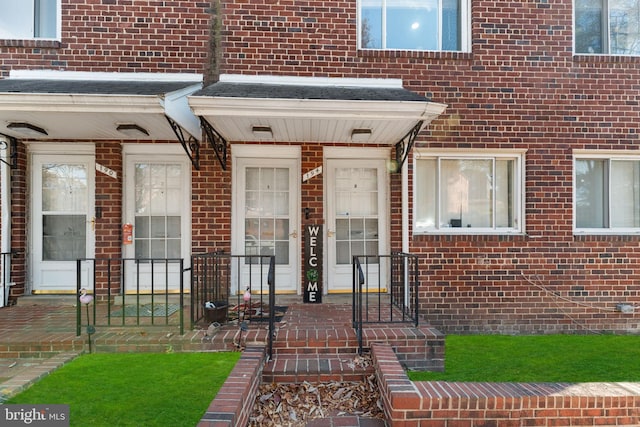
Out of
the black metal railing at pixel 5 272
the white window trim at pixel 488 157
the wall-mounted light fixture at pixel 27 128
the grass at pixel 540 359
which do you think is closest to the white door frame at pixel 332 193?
the white window trim at pixel 488 157

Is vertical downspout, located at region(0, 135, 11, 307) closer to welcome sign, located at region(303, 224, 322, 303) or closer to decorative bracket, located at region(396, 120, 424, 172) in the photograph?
welcome sign, located at region(303, 224, 322, 303)

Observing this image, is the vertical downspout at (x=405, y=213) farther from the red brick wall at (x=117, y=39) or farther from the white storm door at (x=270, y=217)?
the red brick wall at (x=117, y=39)

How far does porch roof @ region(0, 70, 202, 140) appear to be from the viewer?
4.01m

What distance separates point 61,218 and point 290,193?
3.43 meters

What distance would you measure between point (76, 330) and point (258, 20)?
463cm

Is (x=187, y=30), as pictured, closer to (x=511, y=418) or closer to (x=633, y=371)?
(x=511, y=418)

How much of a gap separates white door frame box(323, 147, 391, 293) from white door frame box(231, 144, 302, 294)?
42cm

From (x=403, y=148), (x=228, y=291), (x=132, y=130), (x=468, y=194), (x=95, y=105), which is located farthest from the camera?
(x=468, y=194)

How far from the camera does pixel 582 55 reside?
5543mm

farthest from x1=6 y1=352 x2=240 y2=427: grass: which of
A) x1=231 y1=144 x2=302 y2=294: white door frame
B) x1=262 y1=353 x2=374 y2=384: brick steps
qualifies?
x1=231 y1=144 x2=302 y2=294: white door frame

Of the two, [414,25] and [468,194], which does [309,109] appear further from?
[468,194]

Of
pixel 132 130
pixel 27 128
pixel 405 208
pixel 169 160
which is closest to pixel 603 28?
pixel 405 208

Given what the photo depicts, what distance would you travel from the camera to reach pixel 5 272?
5.25 meters

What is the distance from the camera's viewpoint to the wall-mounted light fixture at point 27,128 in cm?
463
